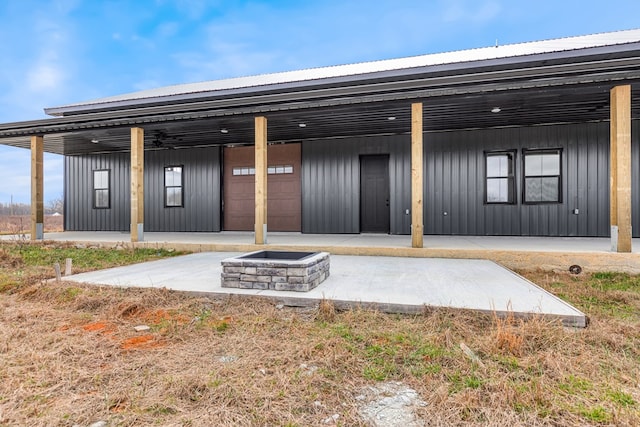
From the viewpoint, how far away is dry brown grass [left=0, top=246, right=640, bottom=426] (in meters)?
1.80

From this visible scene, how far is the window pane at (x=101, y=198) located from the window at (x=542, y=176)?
1283 cm

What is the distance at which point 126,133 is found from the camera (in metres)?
8.59

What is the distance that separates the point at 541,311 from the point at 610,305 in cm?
137

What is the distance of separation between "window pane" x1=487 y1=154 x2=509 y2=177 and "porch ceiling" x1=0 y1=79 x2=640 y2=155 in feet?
2.77

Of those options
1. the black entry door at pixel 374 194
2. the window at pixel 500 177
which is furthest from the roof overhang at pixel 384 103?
the black entry door at pixel 374 194

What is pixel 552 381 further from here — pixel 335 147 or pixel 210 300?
pixel 335 147

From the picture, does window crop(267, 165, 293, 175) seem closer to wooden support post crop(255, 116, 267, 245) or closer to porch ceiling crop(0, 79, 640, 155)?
porch ceiling crop(0, 79, 640, 155)

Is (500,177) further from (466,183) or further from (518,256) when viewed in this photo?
(518,256)

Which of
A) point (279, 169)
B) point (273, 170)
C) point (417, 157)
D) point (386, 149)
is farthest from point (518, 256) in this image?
point (273, 170)

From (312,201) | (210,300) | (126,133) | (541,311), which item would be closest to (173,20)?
(126,133)

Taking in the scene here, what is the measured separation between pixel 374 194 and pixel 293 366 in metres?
7.60

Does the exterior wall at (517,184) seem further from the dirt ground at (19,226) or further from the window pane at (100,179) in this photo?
the dirt ground at (19,226)

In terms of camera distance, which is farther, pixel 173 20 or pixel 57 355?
pixel 173 20

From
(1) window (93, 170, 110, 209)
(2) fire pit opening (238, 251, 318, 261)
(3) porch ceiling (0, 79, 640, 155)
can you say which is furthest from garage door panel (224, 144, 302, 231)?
(2) fire pit opening (238, 251, 318, 261)
